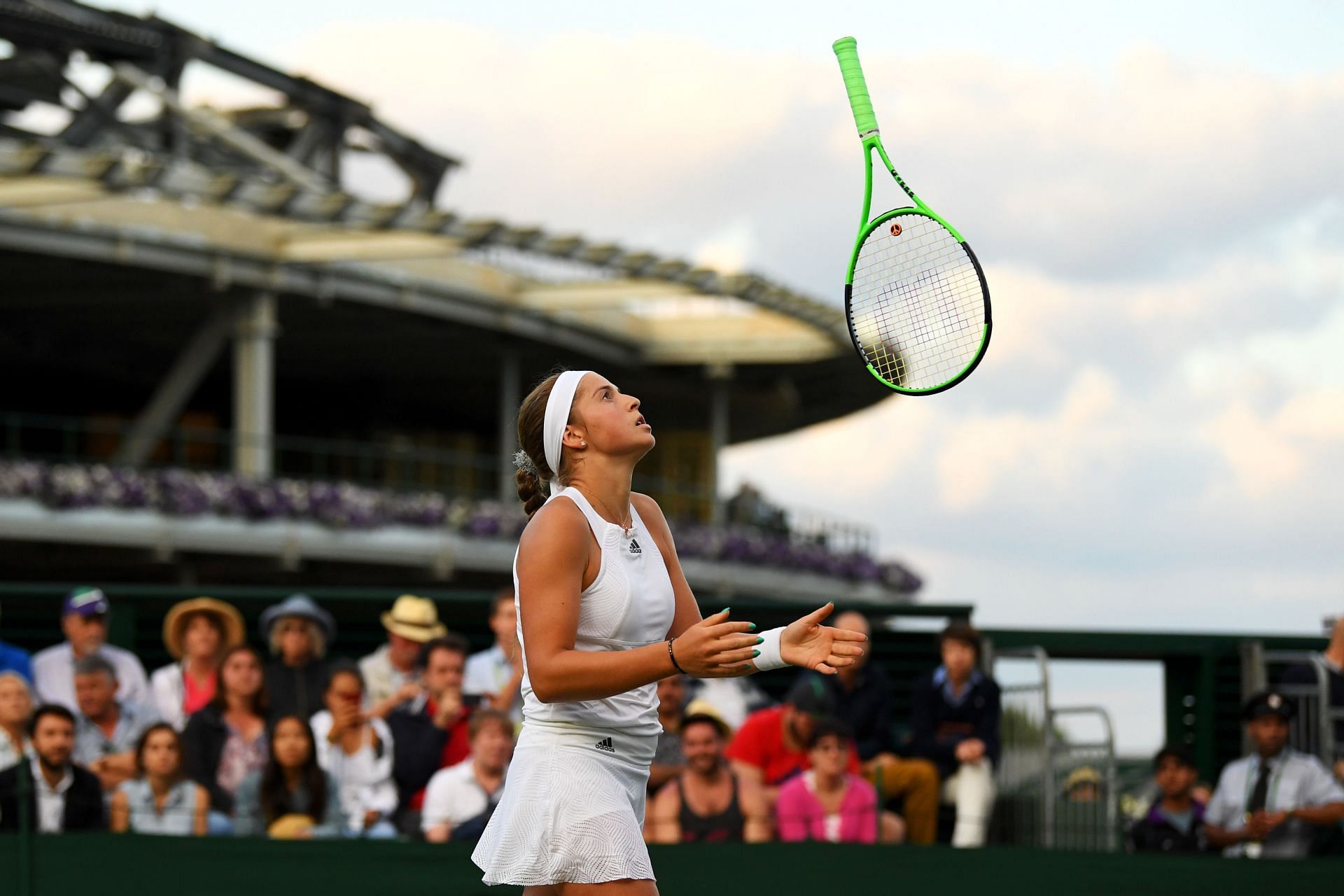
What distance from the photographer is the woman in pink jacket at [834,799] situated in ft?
26.8

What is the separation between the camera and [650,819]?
8414 mm

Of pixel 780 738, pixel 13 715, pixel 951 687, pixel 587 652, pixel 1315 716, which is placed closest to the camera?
pixel 587 652

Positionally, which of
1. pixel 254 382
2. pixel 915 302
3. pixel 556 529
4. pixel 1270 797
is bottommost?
pixel 1270 797

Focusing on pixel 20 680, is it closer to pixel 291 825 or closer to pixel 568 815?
pixel 291 825

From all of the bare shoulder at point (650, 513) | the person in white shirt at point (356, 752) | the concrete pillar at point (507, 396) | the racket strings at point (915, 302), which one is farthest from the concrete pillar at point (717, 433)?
the bare shoulder at point (650, 513)

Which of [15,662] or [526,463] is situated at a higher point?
[526,463]

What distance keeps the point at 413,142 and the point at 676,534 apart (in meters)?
12.9

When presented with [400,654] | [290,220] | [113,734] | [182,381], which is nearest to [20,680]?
[113,734]

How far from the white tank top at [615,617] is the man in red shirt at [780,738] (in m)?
4.56

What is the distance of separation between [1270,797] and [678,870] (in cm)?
346

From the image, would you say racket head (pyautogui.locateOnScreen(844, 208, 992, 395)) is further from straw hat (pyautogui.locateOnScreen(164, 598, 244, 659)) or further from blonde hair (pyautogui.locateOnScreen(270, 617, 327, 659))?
straw hat (pyautogui.locateOnScreen(164, 598, 244, 659))

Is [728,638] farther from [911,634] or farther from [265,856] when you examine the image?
[911,634]

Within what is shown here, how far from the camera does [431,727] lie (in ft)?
30.0

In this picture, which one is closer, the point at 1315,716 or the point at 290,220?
the point at 1315,716
